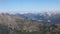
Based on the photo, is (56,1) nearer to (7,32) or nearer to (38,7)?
(38,7)

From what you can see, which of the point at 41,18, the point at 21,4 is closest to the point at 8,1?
the point at 21,4

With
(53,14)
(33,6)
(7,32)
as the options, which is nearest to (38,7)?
(33,6)

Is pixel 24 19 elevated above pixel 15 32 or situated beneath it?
elevated above

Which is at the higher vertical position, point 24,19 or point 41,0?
point 41,0

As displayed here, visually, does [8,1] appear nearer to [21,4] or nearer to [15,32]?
[21,4]

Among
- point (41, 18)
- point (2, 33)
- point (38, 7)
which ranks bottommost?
point (2, 33)
